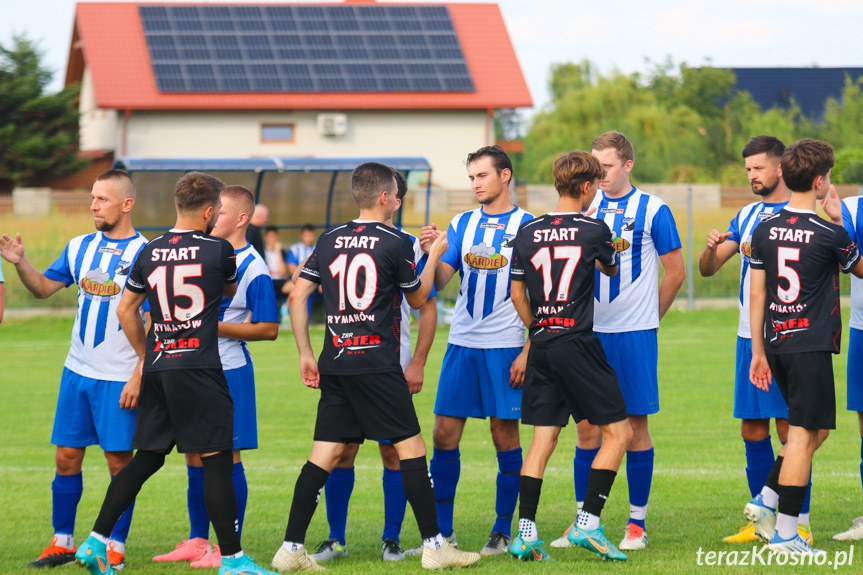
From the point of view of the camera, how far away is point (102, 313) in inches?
220

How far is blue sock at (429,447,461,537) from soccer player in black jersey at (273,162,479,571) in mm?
633

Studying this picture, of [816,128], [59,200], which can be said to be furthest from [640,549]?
[816,128]

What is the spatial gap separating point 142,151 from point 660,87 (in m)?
29.1

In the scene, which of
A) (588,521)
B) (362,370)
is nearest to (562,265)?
(362,370)

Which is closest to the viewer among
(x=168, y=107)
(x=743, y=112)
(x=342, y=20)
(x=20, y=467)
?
(x=20, y=467)

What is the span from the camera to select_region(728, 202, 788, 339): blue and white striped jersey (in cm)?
605

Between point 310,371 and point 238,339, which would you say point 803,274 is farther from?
point 238,339

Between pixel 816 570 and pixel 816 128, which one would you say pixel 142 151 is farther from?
pixel 816 570

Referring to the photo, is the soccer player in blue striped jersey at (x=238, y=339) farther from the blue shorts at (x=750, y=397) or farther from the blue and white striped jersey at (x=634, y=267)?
the blue shorts at (x=750, y=397)

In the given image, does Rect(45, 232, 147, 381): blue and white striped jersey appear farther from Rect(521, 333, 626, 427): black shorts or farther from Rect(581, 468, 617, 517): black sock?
Rect(581, 468, 617, 517): black sock

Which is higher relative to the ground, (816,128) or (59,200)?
(816,128)

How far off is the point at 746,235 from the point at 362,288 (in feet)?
8.18

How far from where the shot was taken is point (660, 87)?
52094mm

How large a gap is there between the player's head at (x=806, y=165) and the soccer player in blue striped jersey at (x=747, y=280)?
636 millimetres
